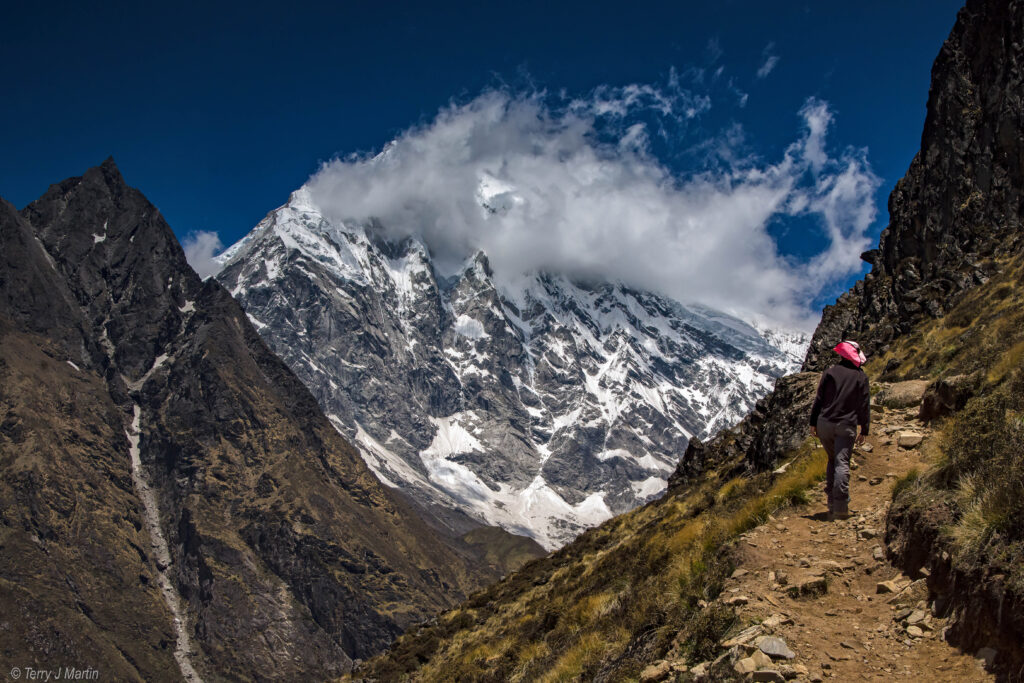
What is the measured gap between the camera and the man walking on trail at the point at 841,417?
1170 centimetres

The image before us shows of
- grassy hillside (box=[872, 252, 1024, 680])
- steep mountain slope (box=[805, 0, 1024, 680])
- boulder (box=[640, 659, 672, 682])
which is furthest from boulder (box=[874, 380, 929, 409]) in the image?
boulder (box=[640, 659, 672, 682])

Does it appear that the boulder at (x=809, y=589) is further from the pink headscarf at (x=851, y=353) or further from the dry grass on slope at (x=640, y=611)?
the pink headscarf at (x=851, y=353)

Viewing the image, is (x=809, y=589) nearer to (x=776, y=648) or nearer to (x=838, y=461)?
(x=776, y=648)

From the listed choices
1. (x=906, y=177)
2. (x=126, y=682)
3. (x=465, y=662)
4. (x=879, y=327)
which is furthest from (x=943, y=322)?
(x=126, y=682)

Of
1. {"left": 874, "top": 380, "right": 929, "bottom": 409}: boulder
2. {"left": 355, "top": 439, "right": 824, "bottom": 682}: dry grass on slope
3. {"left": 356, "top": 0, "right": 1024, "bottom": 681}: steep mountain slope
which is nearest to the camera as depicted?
{"left": 356, "top": 0, "right": 1024, "bottom": 681}: steep mountain slope

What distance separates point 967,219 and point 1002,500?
47.2 m

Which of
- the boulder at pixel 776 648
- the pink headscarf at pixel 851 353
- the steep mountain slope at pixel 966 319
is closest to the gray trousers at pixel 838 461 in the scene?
the pink headscarf at pixel 851 353

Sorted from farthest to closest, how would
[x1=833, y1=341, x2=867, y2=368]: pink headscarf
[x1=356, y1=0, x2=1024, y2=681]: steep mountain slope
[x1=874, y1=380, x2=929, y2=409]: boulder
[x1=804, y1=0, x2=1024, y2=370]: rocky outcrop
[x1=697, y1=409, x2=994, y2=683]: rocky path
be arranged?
1. [x1=804, y1=0, x2=1024, y2=370]: rocky outcrop
2. [x1=874, y1=380, x2=929, y2=409]: boulder
3. [x1=833, y1=341, x2=867, y2=368]: pink headscarf
4. [x1=356, y1=0, x2=1024, y2=681]: steep mountain slope
5. [x1=697, y1=409, x2=994, y2=683]: rocky path

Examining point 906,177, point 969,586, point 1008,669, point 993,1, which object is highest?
point 993,1

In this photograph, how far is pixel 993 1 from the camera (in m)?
52.8

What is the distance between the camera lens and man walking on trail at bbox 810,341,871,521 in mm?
11703

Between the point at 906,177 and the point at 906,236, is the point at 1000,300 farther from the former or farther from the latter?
the point at 906,177

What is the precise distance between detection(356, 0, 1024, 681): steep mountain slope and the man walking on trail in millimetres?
1149

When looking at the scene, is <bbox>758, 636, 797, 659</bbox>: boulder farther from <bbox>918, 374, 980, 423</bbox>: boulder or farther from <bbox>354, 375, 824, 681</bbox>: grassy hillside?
<bbox>918, 374, 980, 423</bbox>: boulder
